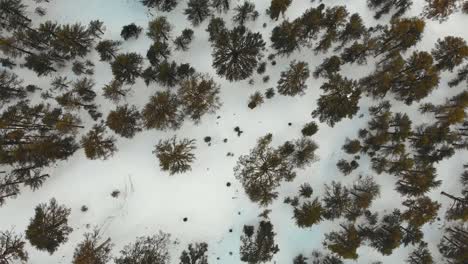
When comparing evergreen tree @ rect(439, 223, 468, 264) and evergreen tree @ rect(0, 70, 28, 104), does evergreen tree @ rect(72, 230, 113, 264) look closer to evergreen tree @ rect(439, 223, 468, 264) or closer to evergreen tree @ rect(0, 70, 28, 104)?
evergreen tree @ rect(0, 70, 28, 104)

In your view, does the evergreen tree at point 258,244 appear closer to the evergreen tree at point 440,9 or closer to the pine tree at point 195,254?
the pine tree at point 195,254

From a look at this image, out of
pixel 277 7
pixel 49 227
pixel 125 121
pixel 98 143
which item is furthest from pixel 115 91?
pixel 277 7

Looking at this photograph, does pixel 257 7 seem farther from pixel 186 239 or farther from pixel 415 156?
pixel 186 239

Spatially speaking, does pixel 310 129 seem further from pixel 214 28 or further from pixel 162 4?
pixel 162 4

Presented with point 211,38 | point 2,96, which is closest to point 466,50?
point 211,38

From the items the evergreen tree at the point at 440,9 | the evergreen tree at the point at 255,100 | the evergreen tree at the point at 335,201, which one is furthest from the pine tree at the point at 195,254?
the evergreen tree at the point at 440,9

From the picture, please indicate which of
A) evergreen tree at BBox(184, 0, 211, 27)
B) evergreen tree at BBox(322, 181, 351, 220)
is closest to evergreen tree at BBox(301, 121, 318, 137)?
evergreen tree at BBox(322, 181, 351, 220)
